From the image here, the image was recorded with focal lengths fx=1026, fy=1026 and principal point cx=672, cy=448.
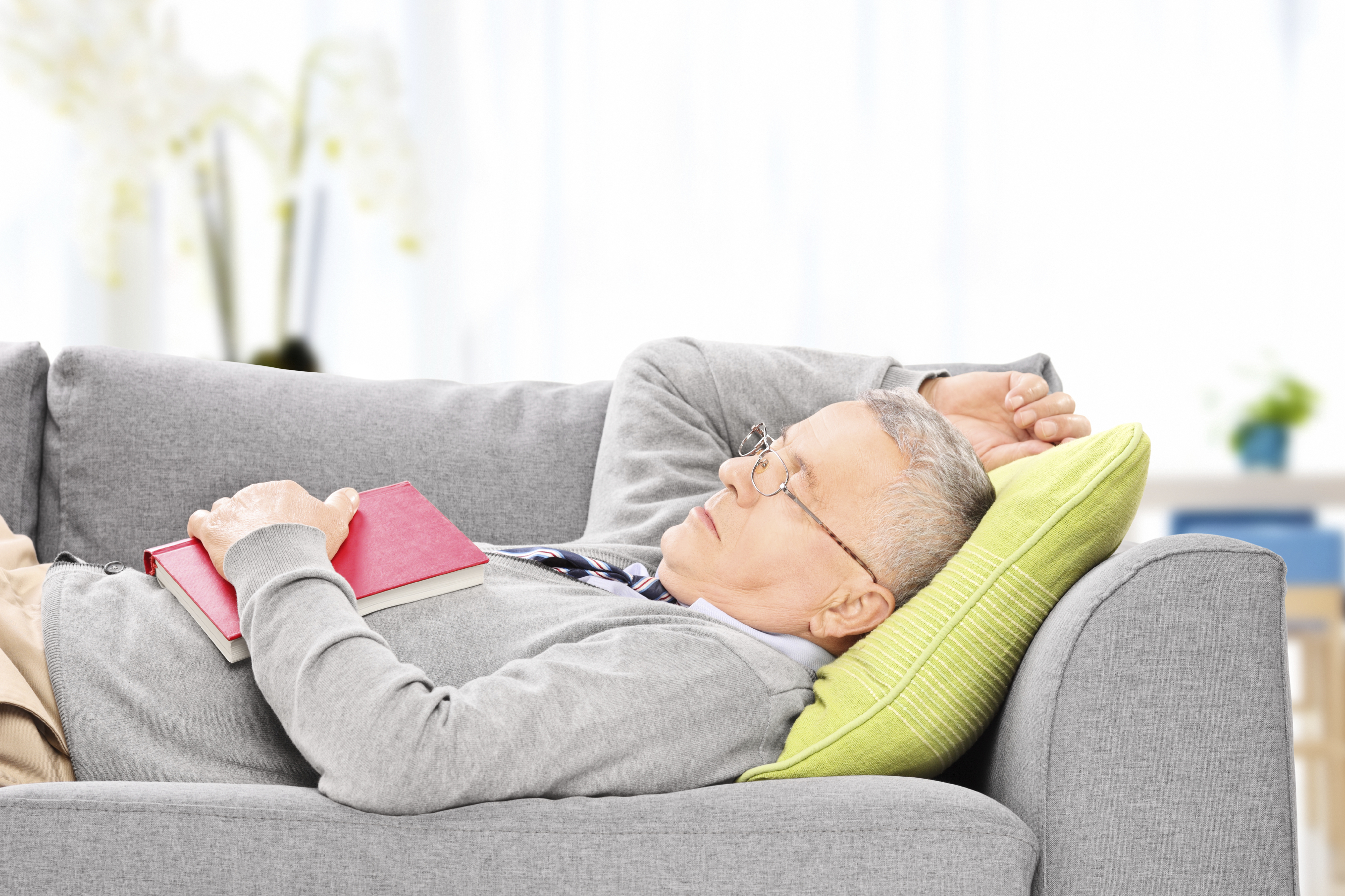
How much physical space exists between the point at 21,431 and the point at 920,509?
1.22m

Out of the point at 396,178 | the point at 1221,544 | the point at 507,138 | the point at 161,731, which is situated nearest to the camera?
the point at 1221,544

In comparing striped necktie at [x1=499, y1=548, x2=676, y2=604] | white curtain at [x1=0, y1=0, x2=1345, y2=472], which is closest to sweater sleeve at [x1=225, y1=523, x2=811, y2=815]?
→ striped necktie at [x1=499, y1=548, x2=676, y2=604]

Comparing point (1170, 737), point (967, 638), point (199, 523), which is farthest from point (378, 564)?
point (1170, 737)

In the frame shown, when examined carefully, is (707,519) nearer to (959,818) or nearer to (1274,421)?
(959,818)

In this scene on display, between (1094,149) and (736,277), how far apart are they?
1037 mm

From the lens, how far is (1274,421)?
2688 mm

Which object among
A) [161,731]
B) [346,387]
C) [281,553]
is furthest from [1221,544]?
[346,387]

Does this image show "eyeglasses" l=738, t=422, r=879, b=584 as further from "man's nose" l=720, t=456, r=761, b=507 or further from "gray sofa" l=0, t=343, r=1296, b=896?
"gray sofa" l=0, t=343, r=1296, b=896

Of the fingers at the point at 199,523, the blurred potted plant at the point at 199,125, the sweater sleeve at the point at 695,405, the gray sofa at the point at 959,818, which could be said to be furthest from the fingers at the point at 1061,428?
the blurred potted plant at the point at 199,125

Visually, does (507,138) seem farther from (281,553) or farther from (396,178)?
(281,553)

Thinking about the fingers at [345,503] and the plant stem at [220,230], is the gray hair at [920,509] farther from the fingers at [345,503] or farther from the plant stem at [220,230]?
the plant stem at [220,230]

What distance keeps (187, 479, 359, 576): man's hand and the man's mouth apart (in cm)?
40

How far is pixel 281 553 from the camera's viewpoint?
39.8 inches

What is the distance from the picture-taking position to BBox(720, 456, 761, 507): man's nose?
1.17m
